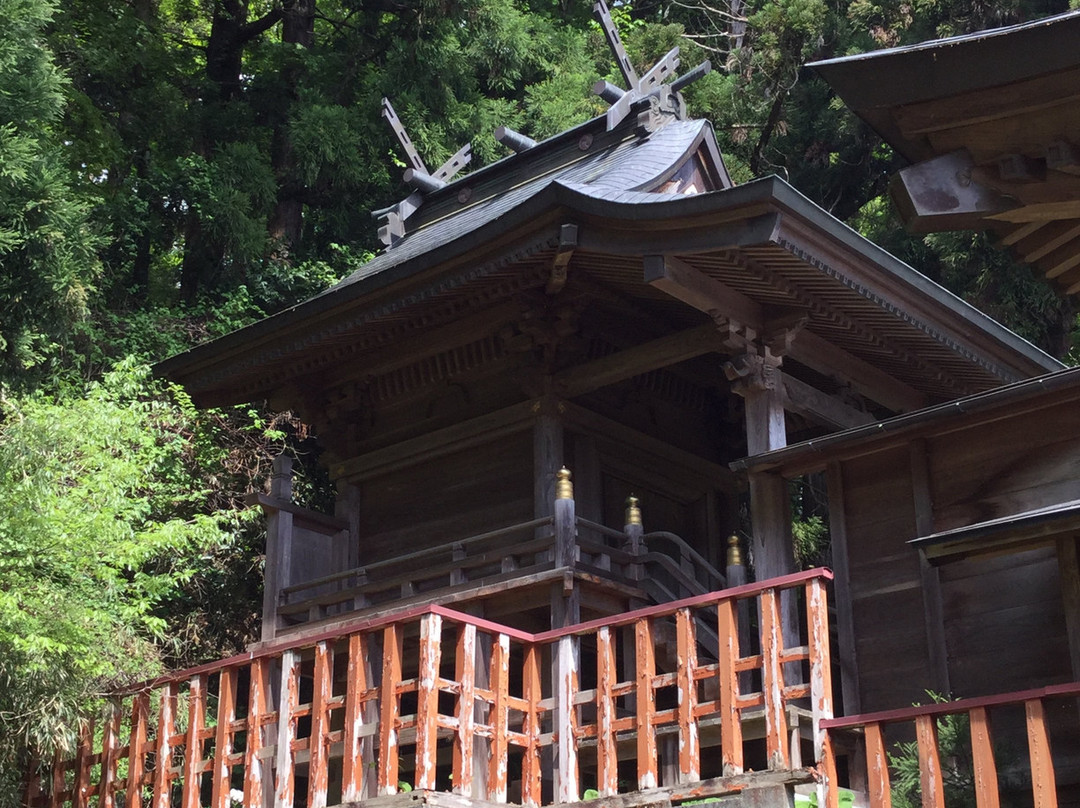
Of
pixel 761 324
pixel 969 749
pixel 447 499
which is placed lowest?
pixel 969 749

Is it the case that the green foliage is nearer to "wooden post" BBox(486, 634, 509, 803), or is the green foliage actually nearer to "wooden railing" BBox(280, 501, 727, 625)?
"wooden railing" BBox(280, 501, 727, 625)

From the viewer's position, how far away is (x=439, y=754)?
12.8 m

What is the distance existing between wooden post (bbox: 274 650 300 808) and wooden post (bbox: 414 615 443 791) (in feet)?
3.53

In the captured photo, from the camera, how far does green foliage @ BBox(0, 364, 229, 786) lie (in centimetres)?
991

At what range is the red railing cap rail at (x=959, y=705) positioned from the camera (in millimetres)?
6754

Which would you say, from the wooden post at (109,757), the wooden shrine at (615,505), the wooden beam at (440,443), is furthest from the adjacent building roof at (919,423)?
the wooden post at (109,757)

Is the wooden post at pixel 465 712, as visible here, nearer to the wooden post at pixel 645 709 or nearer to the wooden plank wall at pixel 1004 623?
the wooden post at pixel 645 709

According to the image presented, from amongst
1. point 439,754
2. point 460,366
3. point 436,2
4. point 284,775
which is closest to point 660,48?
point 436,2

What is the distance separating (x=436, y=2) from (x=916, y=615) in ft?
47.6

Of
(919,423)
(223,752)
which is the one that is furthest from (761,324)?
(223,752)

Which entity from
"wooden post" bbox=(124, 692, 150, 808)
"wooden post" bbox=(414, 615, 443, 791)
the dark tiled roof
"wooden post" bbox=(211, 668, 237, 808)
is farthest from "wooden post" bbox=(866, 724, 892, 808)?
the dark tiled roof

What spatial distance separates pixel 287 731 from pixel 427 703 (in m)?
1.22

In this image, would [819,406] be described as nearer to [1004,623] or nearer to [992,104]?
[1004,623]

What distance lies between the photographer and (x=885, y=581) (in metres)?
Answer: 9.91
